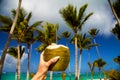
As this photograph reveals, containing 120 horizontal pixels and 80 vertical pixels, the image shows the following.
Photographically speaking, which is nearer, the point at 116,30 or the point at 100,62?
the point at 116,30

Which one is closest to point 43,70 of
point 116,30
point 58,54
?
point 58,54

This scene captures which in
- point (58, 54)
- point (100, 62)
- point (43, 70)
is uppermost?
point (100, 62)

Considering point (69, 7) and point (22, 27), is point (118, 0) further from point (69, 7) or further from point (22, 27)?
point (22, 27)

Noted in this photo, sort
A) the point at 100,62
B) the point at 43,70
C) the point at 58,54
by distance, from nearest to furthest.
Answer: the point at 43,70 < the point at 58,54 < the point at 100,62

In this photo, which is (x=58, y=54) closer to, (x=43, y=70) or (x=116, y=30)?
(x=43, y=70)

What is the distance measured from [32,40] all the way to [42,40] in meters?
4.78

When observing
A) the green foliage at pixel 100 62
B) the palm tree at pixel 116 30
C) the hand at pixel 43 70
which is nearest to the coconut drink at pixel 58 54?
the hand at pixel 43 70

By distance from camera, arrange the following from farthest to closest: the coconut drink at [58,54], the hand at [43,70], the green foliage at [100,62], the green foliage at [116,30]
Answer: the green foliage at [100,62] < the green foliage at [116,30] < the coconut drink at [58,54] < the hand at [43,70]

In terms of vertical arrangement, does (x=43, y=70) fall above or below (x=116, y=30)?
below

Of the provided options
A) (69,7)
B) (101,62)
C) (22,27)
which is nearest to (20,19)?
(22,27)

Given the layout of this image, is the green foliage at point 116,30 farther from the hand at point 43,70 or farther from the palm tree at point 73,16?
the hand at point 43,70

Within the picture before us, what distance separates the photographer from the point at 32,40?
3878 centimetres

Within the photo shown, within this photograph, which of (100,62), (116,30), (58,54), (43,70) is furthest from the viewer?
(100,62)

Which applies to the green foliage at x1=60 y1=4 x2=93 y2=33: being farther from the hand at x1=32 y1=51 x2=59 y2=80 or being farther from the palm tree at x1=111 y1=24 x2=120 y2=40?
the hand at x1=32 y1=51 x2=59 y2=80
